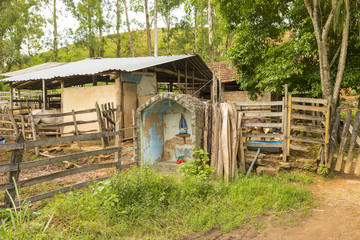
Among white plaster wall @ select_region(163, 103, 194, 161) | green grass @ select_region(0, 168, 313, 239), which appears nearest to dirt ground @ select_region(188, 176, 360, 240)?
green grass @ select_region(0, 168, 313, 239)

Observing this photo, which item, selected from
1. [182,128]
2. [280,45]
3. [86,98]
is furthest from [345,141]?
[86,98]

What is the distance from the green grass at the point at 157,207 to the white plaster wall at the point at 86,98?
6961 millimetres

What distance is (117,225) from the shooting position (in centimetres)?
393

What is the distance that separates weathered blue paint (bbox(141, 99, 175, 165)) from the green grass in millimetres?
2290

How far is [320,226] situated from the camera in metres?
4.26

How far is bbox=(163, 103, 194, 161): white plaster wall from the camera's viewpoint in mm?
7973

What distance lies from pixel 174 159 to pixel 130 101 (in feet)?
13.2

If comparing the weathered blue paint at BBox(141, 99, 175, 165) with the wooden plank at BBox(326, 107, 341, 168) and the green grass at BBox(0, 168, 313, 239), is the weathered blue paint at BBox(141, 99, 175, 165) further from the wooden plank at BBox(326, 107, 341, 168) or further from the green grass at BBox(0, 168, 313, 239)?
the wooden plank at BBox(326, 107, 341, 168)

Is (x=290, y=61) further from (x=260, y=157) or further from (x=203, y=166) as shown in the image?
(x=203, y=166)

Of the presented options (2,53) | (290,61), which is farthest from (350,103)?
(2,53)

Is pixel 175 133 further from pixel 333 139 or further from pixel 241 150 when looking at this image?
pixel 333 139

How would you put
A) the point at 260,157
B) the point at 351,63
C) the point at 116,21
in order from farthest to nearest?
the point at 116,21, the point at 351,63, the point at 260,157

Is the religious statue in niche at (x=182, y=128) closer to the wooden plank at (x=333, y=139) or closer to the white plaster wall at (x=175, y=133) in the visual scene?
the white plaster wall at (x=175, y=133)

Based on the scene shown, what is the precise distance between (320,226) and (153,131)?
5.03 meters
